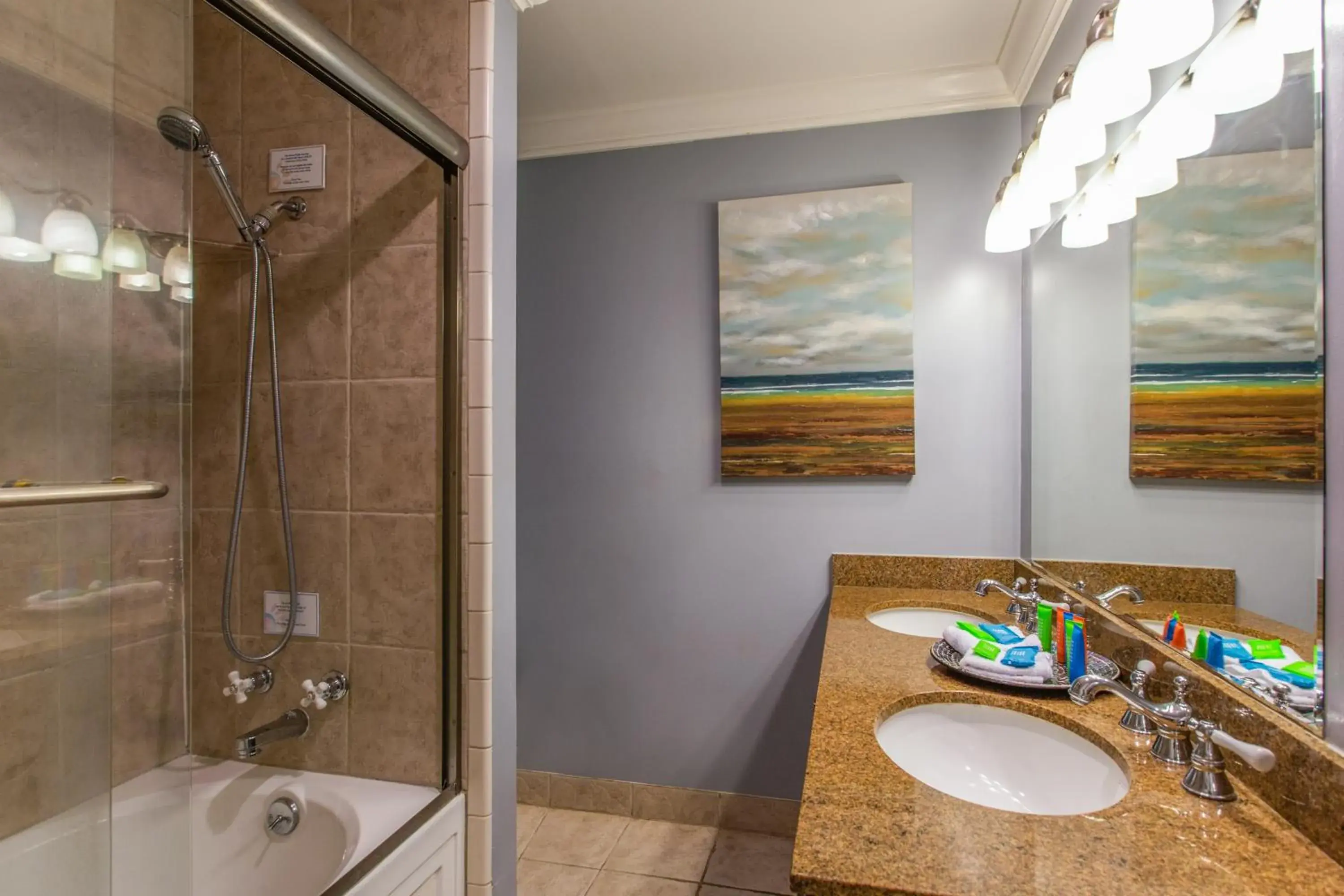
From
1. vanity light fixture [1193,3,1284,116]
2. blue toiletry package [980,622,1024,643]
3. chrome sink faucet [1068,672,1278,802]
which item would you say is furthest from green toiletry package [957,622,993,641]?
vanity light fixture [1193,3,1284,116]

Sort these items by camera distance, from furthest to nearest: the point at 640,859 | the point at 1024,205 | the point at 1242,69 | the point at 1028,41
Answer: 1. the point at 640,859
2. the point at 1028,41
3. the point at 1024,205
4. the point at 1242,69

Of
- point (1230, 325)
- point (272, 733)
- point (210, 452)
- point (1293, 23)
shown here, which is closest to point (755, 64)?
point (1293, 23)

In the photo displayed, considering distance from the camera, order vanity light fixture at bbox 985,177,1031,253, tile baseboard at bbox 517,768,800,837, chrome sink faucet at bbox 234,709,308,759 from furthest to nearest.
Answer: tile baseboard at bbox 517,768,800,837 → vanity light fixture at bbox 985,177,1031,253 → chrome sink faucet at bbox 234,709,308,759

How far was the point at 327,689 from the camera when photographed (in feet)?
4.76

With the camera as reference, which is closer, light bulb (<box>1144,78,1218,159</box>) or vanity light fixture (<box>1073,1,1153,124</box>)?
light bulb (<box>1144,78,1218,159</box>)

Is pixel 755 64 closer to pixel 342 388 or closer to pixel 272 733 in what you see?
pixel 342 388

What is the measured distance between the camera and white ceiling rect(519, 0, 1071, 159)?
1.93 metres

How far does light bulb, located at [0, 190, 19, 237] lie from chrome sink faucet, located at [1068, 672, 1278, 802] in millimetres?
1476

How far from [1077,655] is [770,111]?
1.95 m

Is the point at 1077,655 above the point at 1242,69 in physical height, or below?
below

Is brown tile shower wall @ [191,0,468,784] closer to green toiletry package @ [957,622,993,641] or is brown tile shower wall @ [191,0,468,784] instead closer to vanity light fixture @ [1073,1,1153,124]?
green toiletry package @ [957,622,993,641]

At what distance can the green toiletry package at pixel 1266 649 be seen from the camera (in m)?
0.92

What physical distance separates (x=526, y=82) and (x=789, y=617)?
6.75 ft

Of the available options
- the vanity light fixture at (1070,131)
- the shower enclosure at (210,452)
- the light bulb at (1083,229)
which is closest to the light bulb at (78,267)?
the shower enclosure at (210,452)
